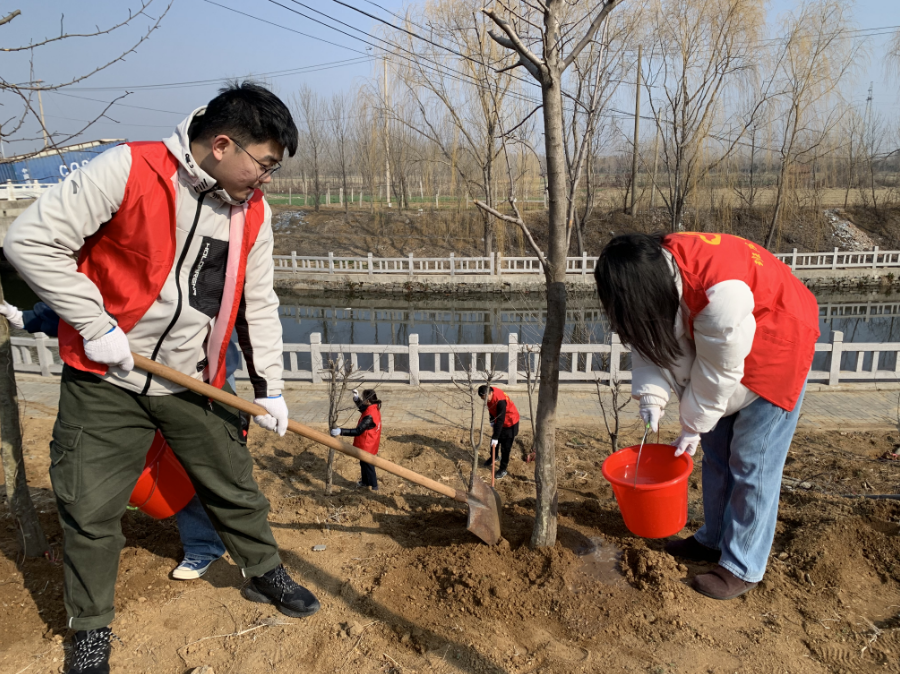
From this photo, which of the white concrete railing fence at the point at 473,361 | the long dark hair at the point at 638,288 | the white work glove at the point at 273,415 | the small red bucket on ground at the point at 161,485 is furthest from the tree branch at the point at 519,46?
the white concrete railing fence at the point at 473,361

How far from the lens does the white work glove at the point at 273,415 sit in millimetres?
2584

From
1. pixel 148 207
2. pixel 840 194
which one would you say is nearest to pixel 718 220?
pixel 840 194

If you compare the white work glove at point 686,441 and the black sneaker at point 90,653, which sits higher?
the white work glove at point 686,441

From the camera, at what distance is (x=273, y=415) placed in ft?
8.56

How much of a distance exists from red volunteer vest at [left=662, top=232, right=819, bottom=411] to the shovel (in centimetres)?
140

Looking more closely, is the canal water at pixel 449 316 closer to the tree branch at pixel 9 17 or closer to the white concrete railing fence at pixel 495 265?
the white concrete railing fence at pixel 495 265

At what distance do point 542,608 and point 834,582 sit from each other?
1425 millimetres

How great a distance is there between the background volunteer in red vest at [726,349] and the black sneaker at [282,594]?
71.2 inches

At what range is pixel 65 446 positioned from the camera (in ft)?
7.06

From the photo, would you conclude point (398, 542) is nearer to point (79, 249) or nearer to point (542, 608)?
point (542, 608)

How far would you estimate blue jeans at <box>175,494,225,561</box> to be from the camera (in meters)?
2.86

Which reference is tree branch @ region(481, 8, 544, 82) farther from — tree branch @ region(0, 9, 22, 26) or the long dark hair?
tree branch @ region(0, 9, 22, 26)

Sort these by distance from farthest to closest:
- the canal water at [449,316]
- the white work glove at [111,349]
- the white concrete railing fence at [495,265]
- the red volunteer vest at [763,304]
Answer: the white concrete railing fence at [495,265] → the canal water at [449,316] → the red volunteer vest at [763,304] → the white work glove at [111,349]

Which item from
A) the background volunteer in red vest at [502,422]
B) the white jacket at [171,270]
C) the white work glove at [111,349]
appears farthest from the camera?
the background volunteer in red vest at [502,422]
